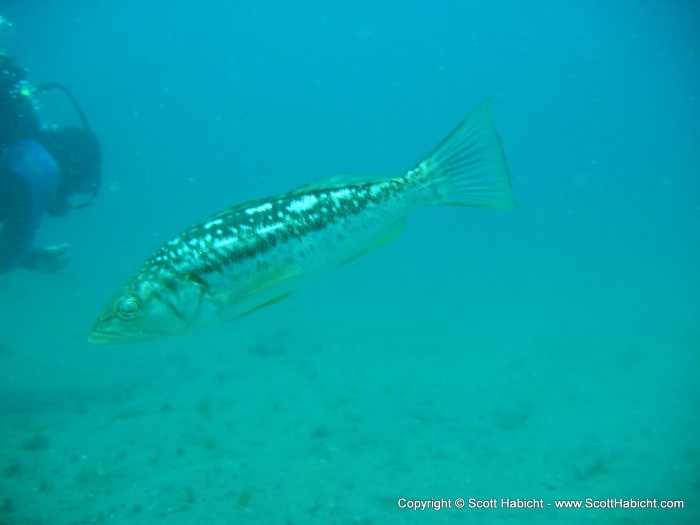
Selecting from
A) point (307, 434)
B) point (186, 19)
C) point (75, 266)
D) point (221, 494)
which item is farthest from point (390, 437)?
point (186, 19)

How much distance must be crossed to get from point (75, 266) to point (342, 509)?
4555 cm

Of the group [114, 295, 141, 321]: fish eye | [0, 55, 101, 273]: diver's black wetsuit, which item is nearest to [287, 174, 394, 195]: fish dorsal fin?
[114, 295, 141, 321]: fish eye

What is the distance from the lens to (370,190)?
2.33 meters

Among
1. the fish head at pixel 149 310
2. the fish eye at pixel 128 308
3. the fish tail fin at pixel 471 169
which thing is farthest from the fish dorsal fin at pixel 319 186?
the fish eye at pixel 128 308

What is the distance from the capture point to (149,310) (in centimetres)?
201

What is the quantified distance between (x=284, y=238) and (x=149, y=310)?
785 millimetres

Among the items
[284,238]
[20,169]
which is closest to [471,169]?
[284,238]

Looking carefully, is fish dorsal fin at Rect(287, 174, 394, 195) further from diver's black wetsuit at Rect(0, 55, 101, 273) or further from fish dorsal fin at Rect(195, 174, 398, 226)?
diver's black wetsuit at Rect(0, 55, 101, 273)

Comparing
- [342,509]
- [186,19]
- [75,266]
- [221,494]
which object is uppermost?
[186,19]

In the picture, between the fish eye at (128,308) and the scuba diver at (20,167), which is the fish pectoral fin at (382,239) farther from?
the scuba diver at (20,167)

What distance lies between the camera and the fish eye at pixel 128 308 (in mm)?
2004

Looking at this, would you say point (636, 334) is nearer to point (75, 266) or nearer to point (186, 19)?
point (75, 266)

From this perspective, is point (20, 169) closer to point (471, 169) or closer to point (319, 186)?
point (319, 186)

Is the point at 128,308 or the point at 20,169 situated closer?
the point at 128,308
